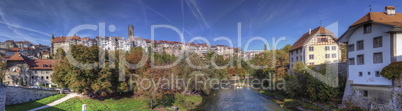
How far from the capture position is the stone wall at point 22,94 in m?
→ 19.9

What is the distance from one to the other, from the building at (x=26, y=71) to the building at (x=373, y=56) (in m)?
49.6

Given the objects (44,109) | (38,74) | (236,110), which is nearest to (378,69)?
(236,110)

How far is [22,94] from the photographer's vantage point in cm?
2111

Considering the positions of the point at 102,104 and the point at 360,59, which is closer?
the point at 360,59

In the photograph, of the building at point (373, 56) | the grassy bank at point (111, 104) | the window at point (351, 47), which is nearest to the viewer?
the building at point (373, 56)

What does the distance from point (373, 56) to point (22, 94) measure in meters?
36.8

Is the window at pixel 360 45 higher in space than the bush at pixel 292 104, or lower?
higher

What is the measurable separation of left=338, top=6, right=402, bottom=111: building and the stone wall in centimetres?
3572

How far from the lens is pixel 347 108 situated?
60.5ft

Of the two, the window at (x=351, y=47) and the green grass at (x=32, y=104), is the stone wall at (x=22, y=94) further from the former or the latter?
the window at (x=351, y=47)

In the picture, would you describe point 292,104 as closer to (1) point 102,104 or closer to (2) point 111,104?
(2) point 111,104

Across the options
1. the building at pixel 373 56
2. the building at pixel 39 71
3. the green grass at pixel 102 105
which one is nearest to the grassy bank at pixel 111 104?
the green grass at pixel 102 105

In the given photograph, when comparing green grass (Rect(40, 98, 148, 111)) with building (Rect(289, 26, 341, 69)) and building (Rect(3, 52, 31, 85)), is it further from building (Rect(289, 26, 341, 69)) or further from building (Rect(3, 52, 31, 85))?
building (Rect(289, 26, 341, 69))

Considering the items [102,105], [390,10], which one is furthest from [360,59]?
[102,105]
